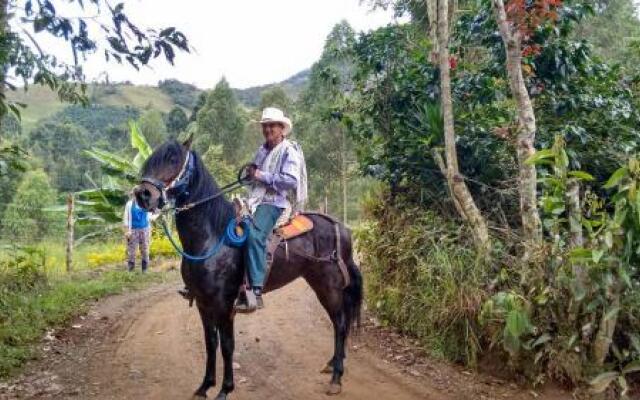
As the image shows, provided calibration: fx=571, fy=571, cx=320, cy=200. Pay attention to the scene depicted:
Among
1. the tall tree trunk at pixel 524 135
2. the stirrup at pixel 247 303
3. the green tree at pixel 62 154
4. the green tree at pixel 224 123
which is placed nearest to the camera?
the stirrup at pixel 247 303

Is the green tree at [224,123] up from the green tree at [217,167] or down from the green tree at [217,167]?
up

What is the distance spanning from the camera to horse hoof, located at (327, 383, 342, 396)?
548 cm

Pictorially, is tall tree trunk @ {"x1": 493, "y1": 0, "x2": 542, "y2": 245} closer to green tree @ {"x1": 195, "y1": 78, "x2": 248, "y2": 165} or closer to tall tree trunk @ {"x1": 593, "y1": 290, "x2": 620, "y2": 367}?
tall tree trunk @ {"x1": 593, "y1": 290, "x2": 620, "y2": 367}

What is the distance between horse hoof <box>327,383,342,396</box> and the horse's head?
2.40 meters

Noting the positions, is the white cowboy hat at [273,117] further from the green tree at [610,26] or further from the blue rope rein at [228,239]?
the green tree at [610,26]

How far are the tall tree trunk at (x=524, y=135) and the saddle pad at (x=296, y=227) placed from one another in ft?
7.31

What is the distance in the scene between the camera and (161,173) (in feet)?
15.5

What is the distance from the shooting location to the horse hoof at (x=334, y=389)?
5482mm

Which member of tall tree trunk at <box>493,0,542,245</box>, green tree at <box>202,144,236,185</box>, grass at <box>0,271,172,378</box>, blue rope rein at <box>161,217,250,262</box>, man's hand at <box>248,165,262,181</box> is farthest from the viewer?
green tree at <box>202,144,236,185</box>

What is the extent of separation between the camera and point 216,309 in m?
5.12

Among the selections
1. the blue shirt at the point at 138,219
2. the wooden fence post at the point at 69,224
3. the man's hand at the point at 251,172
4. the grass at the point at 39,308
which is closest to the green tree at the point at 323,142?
the blue shirt at the point at 138,219

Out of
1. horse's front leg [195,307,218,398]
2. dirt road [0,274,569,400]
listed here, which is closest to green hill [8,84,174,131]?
dirt road [0,274,569,400]

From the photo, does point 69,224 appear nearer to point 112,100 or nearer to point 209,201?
point 209,201

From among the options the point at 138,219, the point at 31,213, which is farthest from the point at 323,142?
the point at 138,219
